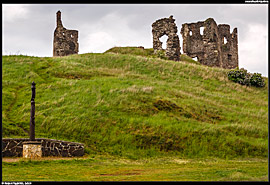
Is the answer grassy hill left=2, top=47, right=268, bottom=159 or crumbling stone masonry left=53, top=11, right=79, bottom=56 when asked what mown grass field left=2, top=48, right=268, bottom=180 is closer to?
grassy hill left=2, top=47, right=268, bottom=159

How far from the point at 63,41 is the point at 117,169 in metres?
43.0

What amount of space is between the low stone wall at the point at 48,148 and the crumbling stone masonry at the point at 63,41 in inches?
1491

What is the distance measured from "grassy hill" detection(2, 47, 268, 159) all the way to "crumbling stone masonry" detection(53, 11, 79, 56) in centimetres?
1997

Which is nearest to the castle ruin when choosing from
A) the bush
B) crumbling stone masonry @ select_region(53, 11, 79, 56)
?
the bush

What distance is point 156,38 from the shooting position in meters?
44.9

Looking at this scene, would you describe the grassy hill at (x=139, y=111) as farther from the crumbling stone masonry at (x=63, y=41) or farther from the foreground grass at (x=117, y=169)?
the crumbling stone masonry at (x=63, y=41)

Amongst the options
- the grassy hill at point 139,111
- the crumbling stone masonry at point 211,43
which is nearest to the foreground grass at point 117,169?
the grassy hill at point 139,111

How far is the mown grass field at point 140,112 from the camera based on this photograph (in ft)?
55.6

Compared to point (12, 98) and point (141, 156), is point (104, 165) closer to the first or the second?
point (141, 156)

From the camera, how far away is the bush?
105 ft

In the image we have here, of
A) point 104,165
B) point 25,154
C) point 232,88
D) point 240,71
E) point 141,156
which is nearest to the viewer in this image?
point 104,165

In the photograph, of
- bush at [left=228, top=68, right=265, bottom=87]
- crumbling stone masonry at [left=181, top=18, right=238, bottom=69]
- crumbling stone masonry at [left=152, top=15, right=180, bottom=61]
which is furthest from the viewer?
crumbling stone masonry at [left=181, top=18, right=238, bottom=69]

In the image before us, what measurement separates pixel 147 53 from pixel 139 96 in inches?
981

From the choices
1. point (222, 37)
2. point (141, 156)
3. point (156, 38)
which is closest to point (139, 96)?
point (141, 156)
